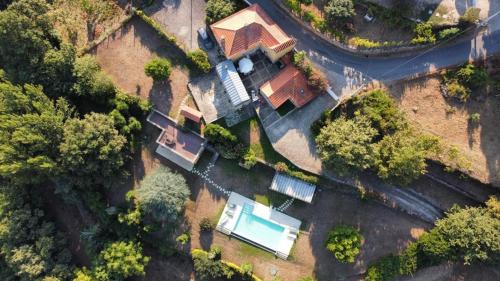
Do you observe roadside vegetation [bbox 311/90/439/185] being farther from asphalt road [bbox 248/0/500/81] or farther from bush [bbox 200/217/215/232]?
bush [bbox 200/217/215/232]

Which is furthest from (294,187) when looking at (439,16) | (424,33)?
(439,16)

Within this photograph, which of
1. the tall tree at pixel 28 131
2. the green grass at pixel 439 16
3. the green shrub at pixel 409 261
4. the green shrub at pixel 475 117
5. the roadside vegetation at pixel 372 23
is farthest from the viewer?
the green shrub at pixel 409 261

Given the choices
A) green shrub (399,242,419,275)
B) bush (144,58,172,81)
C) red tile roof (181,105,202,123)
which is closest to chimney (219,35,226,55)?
bush (144,58,172,81)

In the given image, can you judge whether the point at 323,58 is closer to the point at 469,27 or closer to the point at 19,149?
the point at 469,27

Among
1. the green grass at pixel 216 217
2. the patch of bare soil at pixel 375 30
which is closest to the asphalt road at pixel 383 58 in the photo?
the patch of bare soil at pixel 375 30

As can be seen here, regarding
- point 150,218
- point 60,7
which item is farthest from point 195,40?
point 150,218

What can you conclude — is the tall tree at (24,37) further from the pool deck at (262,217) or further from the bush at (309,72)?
the bush at (309,72)

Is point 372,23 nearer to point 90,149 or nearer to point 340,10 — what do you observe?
point 340,10
